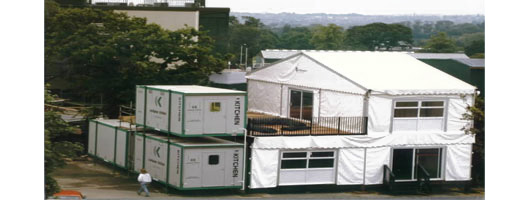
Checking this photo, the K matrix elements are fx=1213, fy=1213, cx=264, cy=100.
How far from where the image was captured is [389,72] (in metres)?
21.7

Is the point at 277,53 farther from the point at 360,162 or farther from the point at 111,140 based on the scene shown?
the point at 111,140

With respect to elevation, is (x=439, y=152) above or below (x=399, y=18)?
below

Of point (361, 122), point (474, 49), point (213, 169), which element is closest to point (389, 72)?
point (361, 122)

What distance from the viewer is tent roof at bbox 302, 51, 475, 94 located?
2119 cm

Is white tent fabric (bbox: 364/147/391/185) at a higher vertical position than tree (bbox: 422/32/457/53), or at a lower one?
lower

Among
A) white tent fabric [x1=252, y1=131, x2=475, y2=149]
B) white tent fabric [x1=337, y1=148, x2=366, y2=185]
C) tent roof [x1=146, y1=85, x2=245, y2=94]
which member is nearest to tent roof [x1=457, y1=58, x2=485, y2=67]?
white tent fabric [x1=252, y1=131, x2=475, y2=149]

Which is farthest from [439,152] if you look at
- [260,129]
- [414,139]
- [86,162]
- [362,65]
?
[86,162]

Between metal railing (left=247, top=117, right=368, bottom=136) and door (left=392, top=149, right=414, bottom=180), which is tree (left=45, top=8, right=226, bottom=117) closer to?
metal railing (left=247, top=117, right=368, bottom=136)

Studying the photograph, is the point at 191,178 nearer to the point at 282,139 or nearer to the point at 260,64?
the point at 282,139

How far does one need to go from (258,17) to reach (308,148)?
273cm

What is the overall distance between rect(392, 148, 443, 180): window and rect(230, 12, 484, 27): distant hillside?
8.20ft

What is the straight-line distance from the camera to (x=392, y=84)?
2119 centimetres

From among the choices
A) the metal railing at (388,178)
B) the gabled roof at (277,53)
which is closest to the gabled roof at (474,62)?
the metal railing at (388,178)

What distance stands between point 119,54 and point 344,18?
418 cm
